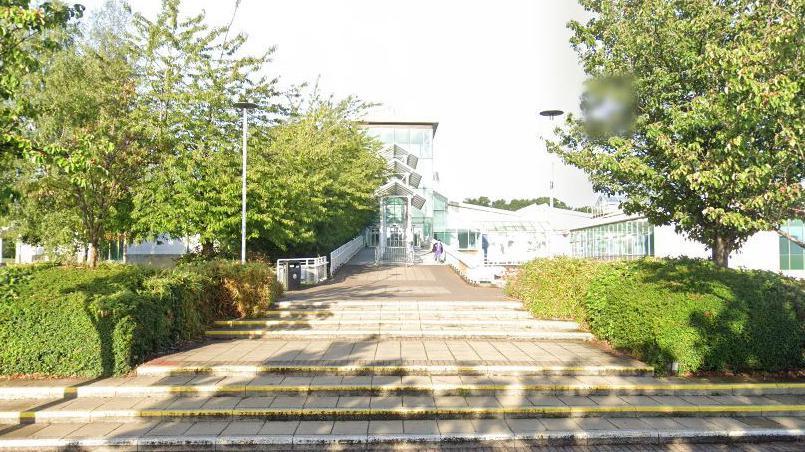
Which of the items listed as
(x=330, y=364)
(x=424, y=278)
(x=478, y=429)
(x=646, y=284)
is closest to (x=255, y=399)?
(x=330, y=364)

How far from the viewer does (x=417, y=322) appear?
10.9 meters

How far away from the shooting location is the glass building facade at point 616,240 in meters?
26.2

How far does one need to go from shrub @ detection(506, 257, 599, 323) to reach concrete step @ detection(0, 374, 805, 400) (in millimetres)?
3386

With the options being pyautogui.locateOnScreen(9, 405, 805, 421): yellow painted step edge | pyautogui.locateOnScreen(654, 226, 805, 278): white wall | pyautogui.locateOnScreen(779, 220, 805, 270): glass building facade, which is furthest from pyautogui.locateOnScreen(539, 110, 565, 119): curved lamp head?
pyautogui.locateOnScreen(779, 220, 805, 270): glass building facade

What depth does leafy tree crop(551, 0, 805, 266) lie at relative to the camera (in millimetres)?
6379

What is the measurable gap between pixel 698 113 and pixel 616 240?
22.6m

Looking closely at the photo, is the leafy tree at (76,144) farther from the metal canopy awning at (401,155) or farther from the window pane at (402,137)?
the window pane at (402,137)

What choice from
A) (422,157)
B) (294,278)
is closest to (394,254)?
(294,278)

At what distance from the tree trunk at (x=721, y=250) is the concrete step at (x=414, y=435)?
19.7 ft

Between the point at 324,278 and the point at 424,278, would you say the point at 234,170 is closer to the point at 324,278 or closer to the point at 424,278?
the point at 324,278

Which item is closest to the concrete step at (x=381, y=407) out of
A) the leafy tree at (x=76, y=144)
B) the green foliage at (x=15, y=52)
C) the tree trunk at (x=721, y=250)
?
the green foliage at (x=15, y=52)

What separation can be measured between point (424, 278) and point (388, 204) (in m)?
18.7

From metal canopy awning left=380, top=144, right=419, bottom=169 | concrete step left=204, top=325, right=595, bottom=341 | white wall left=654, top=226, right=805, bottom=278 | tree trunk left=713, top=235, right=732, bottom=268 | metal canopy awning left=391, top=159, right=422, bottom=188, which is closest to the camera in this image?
concrete step left=204, top=325, right=595, bottom=341

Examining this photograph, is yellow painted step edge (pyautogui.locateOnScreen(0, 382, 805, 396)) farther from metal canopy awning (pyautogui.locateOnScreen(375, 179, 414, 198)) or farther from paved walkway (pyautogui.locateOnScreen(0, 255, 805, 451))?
metal canopy awning (pyautogui.locateOnScreen(375, 179, 414, 198))
